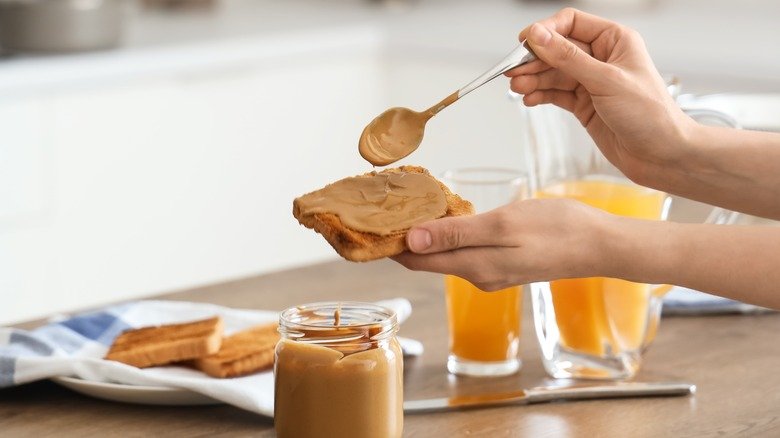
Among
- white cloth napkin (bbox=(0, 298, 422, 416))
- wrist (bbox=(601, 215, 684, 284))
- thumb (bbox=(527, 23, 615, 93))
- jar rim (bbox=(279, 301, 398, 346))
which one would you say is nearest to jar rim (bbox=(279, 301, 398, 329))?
jar rim (bbox=(279, 301, 398, 346))

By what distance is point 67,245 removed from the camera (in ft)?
9.88

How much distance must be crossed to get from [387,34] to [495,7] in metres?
0.43

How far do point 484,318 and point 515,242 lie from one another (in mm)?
243

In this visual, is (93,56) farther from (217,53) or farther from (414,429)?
(414,429)

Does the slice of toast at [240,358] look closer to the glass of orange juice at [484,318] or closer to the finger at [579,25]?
the glass of orange juice at [484,318]

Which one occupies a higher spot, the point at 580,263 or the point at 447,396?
the point at 580,263

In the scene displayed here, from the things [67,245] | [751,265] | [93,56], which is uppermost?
[93,56]

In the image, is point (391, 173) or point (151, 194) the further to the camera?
point (151, 194)

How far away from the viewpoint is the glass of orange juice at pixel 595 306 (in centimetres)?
135

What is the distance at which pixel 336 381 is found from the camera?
3.52 ft

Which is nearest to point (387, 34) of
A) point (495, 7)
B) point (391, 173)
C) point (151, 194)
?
point (495, 7)

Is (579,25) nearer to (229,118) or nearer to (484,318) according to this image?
(484,318)

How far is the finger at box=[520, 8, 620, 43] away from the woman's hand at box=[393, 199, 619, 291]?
33 centimetres

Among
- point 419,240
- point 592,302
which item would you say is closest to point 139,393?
point 419,240
